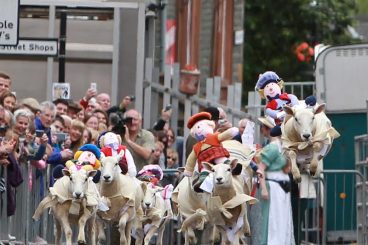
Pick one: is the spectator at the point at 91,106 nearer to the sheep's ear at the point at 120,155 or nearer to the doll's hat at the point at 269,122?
the sheep's ear at the point at 120,155

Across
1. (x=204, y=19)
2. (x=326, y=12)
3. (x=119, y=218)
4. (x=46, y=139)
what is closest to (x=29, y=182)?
(x=46, y=139)

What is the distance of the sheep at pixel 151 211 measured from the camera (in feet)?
72.2

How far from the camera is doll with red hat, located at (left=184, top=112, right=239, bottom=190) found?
20.5m

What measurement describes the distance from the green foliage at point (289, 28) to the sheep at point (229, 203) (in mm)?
28913

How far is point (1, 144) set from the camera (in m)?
22.1

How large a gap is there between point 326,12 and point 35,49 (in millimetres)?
26307

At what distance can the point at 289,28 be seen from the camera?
51031mm

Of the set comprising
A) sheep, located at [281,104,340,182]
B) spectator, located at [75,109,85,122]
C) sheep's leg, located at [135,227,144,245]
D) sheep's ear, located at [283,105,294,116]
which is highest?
spectator, located at [75,109,85,122]

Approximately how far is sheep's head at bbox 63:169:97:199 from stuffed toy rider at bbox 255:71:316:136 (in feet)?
6.72

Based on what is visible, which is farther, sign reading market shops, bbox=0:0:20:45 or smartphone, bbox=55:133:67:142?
smartphone, bbox=55:133:67:142

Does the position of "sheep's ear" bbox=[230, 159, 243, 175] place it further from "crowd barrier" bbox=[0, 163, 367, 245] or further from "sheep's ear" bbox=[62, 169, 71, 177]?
"crowd barrier" bbox=[0, 163, 367, 245]

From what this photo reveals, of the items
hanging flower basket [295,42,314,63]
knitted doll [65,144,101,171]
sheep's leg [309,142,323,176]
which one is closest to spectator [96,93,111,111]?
knitted doll [65,144,101,171]

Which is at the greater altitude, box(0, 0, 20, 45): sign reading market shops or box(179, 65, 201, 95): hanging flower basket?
box(0, 0, 20, 45): sign reading market shops

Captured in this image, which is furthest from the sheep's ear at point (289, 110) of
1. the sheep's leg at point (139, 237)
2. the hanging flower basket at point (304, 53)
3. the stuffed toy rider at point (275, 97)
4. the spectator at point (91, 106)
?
the hanging flower basket at point (304, 53)
